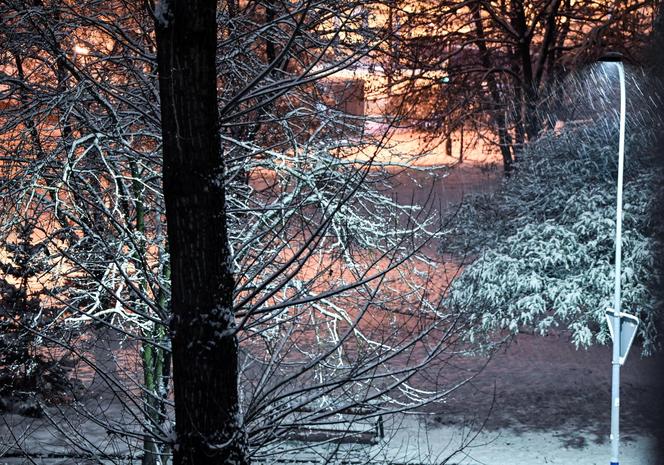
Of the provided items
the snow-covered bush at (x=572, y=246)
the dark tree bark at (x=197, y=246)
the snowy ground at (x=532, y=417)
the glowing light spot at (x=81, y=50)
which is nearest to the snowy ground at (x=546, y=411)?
the snowy ground at (x=532, y=417)

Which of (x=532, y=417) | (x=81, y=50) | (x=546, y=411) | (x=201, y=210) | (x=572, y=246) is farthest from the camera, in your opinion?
(x=546, y=411)

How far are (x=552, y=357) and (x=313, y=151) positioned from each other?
10933 mm

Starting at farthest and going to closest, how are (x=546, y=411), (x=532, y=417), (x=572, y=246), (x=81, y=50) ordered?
(x=546, y=411) < (x=532, y=417) < (x=572, y=246) < (x=81, y=50)

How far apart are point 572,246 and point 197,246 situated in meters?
12.0

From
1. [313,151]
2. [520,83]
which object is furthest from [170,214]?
[520,83]

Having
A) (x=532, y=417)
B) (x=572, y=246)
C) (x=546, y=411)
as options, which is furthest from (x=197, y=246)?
(x=546, y=411)

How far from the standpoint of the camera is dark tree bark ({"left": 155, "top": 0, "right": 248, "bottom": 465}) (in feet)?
16.6

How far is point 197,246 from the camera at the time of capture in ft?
16.8

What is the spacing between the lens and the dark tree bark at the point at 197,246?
16.6 feet

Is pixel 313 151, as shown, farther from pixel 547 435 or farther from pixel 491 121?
pixel 491 121

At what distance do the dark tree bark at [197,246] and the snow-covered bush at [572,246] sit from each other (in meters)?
9.87

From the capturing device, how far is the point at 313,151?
11367mm

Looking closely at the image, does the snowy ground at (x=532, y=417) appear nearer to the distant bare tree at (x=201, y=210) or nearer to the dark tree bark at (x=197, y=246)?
the distant bare tree at (x=201, y=210)

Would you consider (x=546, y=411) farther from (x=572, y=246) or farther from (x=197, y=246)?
(x=197, y=246)
